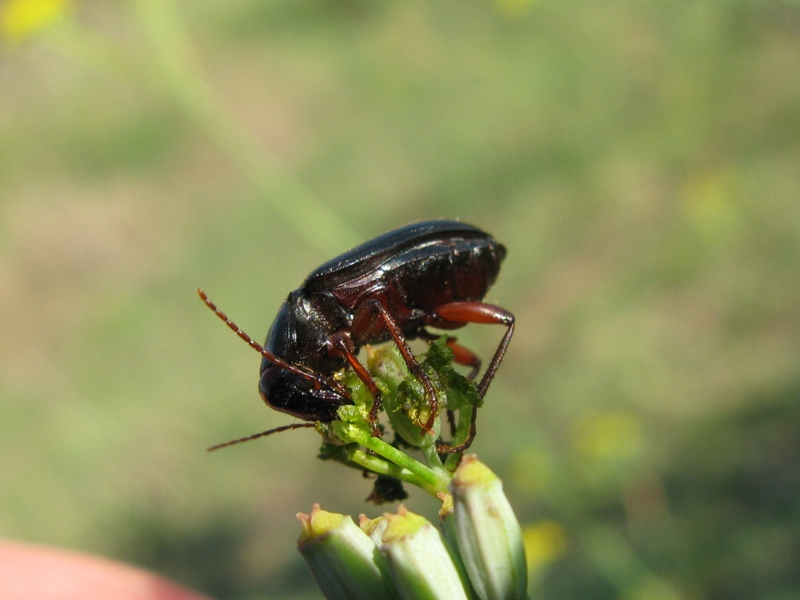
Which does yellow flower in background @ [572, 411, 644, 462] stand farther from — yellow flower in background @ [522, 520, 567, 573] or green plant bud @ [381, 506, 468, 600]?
green plant bud @ [381, 506, 468, 600]

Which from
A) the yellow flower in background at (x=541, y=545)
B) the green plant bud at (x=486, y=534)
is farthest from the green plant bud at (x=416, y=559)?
the yellow flower in background at (x=541, y=545)

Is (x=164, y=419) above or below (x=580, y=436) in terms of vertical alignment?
below

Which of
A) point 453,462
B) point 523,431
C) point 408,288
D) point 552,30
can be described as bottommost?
point 523,431

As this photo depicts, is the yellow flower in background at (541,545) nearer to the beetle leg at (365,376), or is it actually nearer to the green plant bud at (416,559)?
the beetle leg at (365,376)

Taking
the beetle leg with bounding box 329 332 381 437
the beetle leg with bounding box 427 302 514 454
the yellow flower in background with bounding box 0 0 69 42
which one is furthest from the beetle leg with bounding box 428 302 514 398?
the yellow flower in background with bounding box 0 0 69 42

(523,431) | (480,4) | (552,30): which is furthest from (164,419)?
(480,4)

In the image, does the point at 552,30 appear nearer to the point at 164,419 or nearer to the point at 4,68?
the point at 164,419
